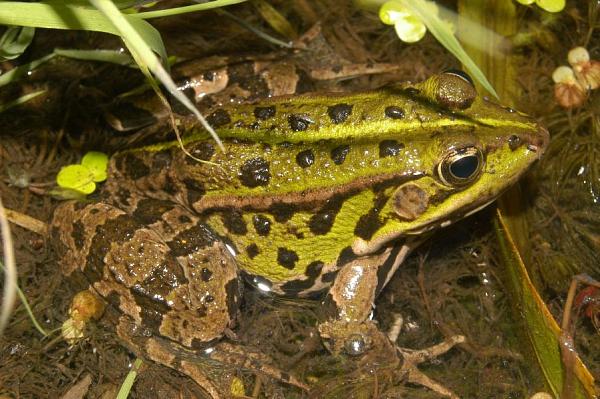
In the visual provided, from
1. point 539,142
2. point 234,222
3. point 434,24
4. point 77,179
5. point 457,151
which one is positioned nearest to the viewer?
point 434,24

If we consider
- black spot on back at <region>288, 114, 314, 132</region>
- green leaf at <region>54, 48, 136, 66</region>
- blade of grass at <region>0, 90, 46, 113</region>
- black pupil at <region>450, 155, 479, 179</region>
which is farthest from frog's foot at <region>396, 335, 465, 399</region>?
blade of grass at <region>0, 90, 46, 113</region>

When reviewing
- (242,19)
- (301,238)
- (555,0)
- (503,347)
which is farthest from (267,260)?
(555,0)

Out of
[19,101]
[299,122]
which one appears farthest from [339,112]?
[19,101]

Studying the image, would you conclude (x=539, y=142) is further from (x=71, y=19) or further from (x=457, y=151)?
(x=71, y=19)

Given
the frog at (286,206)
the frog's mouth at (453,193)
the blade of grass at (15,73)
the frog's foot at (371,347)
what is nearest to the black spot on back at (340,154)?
the frog at (286,206)

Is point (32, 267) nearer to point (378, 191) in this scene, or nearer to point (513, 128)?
point (378, 191)

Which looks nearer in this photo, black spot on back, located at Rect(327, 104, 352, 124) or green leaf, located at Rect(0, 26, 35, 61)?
green leaf, located at Rect(0, 26, 35, 61)

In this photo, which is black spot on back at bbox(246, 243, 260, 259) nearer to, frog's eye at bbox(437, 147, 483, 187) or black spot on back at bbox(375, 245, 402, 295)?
black spot on back at bbox(375, 245, 402, 295)
